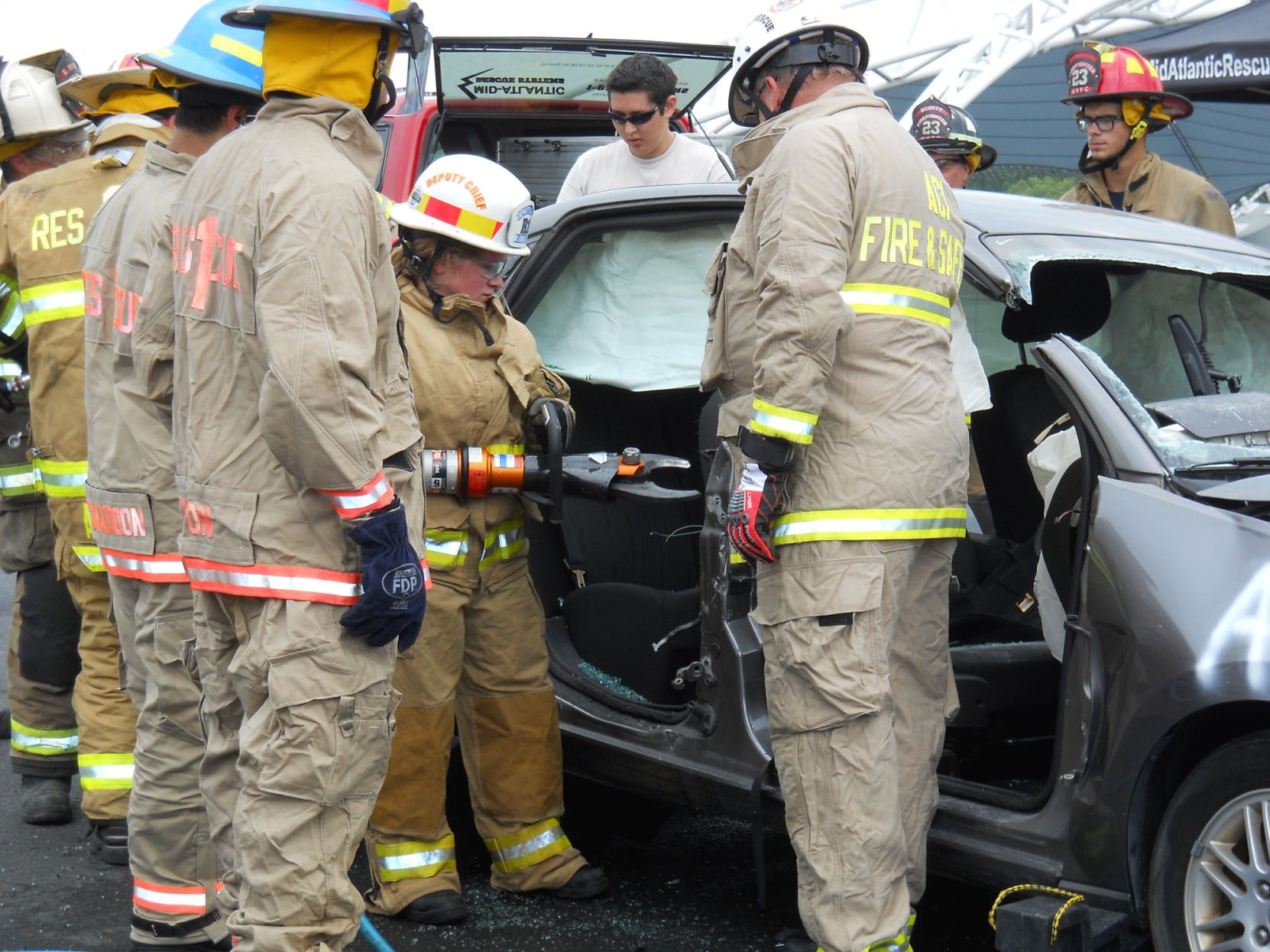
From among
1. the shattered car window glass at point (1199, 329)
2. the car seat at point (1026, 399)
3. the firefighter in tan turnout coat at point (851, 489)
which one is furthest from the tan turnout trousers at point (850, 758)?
the shattered car window glass at point (1199, 329)

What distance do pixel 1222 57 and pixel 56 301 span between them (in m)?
7.78

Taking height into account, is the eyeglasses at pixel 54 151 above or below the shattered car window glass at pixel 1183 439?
above

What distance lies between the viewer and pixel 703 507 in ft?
13.1

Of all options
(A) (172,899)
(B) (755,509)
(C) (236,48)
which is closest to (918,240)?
(B) (755,509)

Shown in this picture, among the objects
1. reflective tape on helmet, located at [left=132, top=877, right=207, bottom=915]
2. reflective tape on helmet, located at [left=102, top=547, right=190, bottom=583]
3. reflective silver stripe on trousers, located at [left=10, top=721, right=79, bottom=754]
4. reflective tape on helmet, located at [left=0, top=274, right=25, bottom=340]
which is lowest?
reflective silver stripe on trousers, located at [left=10, top=721, right=79, bottom=754]

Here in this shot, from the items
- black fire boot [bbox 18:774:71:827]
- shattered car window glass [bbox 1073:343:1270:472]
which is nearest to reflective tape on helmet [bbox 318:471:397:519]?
shattered car window glass [bbox 1073:343:1270:472]

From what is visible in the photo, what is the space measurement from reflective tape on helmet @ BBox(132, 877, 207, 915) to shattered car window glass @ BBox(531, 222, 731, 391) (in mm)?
1621

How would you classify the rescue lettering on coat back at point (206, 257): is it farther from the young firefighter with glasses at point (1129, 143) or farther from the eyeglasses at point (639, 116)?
the young firefighter with glasses at point (1129, 143)

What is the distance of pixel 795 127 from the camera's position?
3.00 metres

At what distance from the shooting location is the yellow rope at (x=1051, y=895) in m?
2.55

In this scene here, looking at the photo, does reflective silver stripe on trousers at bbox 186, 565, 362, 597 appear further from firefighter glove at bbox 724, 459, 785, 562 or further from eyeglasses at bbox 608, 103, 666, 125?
eyeglasses at bbox 608, 103, 666, 125

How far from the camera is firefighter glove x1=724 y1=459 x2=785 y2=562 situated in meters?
2.88

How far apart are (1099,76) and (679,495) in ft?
8.57

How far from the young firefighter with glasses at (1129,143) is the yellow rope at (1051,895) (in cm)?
308
